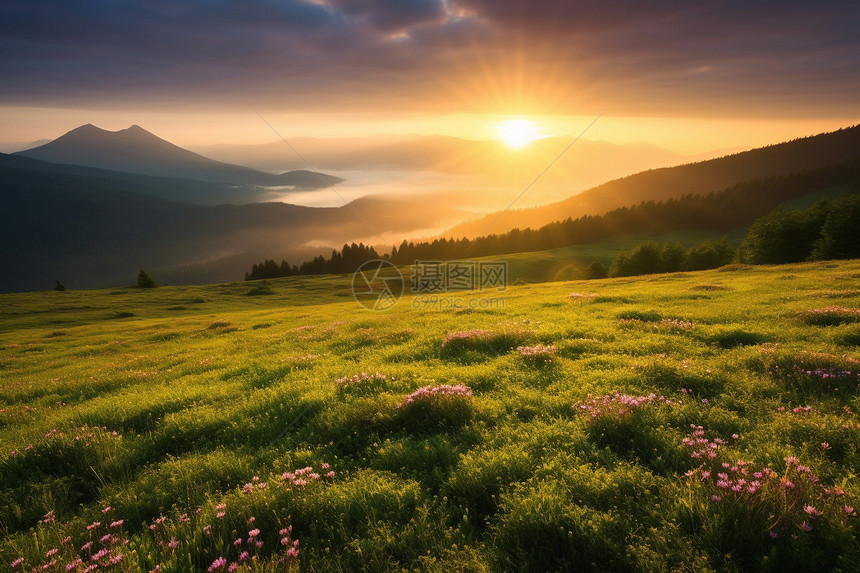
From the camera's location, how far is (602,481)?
4.80 m

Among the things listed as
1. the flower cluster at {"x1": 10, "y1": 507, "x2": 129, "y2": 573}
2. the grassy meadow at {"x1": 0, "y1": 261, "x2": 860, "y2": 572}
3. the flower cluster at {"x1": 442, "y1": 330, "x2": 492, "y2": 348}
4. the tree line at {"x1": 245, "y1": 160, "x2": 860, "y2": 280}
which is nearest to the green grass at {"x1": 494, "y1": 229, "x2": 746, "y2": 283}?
the tree line at {"x1": 245, "y1": 160, "x2": 860, "y2": 280}

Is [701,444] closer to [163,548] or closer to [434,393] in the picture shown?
[434,393]

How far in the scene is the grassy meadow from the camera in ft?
12.8

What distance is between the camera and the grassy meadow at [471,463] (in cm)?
389

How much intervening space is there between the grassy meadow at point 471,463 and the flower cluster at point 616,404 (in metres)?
0.04

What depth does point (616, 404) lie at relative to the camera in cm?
655

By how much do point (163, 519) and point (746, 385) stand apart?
9.88 meters

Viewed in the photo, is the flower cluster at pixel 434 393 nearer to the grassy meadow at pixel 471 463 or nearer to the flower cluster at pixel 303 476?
the grassy meadow at pixel 471 463

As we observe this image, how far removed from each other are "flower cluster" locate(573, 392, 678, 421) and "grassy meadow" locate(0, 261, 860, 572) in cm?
4

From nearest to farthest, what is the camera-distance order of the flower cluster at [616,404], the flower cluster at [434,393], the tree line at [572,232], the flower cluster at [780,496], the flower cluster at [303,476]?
1. the flower cluster at [780,496]
2. the flower cluster at [303,476]
3. the flower cluster at [616,404]
4. the flower cluster at [434,393]
5. the tree line at [572,232]

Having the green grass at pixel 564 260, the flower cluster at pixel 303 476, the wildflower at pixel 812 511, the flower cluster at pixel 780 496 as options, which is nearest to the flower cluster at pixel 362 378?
the flower cluster at pixel 303 476

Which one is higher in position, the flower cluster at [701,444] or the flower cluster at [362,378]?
the flower cluster at [362,378]

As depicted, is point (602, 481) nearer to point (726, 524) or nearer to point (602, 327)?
point (726, 524)

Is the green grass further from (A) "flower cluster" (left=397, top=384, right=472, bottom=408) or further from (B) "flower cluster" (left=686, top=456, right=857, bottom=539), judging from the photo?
(B) "flower cluster" (left=686, top=456, right=857, bottom=539)
